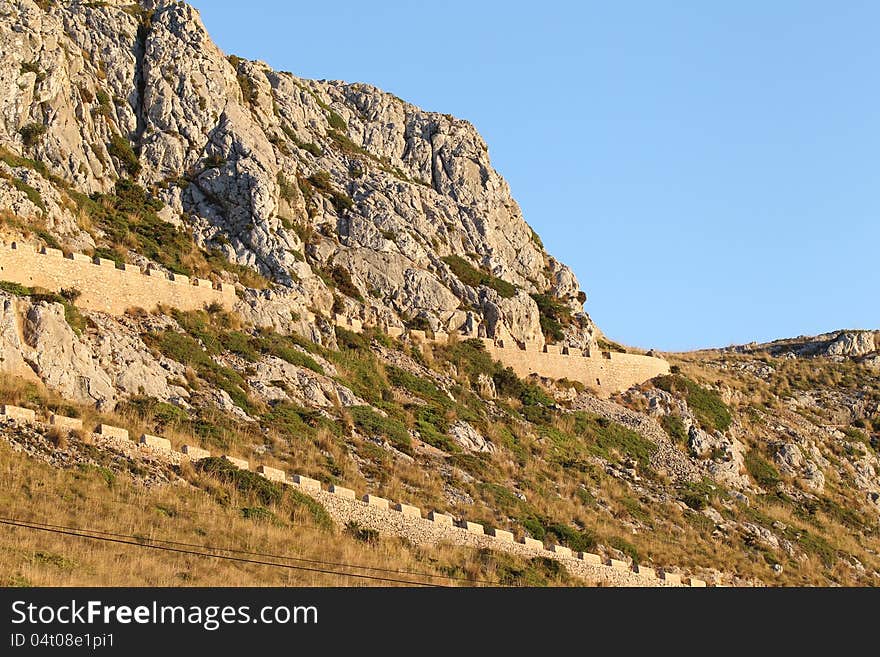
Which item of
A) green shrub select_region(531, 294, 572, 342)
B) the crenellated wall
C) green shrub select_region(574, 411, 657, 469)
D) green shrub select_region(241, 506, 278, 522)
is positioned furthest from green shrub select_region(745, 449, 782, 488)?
green shrub select_region(241, 506, 278, 522)

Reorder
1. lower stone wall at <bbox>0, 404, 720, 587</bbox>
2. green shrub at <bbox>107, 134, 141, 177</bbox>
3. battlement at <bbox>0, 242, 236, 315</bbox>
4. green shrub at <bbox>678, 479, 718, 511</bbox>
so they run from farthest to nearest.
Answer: green shrub at <bbox>107, 134, 141, 177</bbox>
green shrub at <bbox>678, 479, 718, 511</bbox>
battlement at <bbox>0, 242, 236, 315</bbox>
lower stone wall at <bbox>0, 404, 720, 587</bbox>

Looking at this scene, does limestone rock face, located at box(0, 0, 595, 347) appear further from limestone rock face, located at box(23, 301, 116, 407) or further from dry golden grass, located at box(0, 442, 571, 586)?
dry golden grass, located at box(0, 442, 571, 586)

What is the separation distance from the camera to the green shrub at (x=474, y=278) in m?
71.5

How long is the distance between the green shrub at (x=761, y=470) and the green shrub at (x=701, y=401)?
2.43 meters

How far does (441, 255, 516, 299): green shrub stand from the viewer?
71500mm

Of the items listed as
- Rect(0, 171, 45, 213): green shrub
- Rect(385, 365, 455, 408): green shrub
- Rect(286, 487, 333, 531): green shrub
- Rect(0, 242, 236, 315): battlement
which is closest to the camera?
Rect(286, 487, 333, 531): green shrub

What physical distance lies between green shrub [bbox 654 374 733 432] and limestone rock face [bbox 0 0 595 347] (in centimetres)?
566

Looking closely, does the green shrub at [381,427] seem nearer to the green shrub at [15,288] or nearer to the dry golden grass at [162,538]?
the dry golden grass at [162,538]

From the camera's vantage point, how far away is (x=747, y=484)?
62.2 metres

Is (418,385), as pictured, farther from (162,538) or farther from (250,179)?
(162,538)

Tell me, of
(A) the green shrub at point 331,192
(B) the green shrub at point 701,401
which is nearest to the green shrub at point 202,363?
(A) the green shrub at point 331,192

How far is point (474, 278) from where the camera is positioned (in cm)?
7181

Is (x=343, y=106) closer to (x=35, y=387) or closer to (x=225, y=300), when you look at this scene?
(x=225, y=300)

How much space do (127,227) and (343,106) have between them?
2934cm
